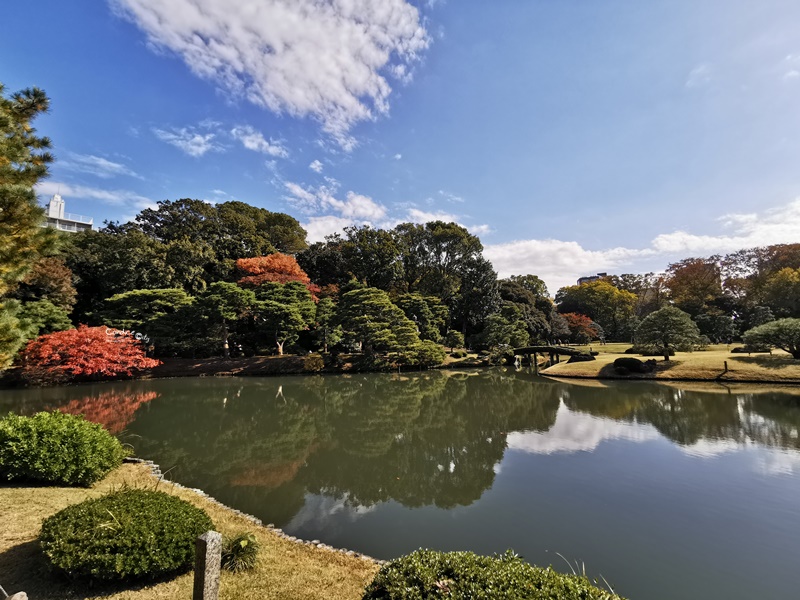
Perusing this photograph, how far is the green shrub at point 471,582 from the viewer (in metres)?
2.20

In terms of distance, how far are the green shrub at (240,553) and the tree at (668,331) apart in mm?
25160

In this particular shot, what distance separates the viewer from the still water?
4738 millimetres

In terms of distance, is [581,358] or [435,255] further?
[435,255]

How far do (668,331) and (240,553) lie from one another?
25.4 meters

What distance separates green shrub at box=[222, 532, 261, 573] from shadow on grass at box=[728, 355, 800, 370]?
25214 millimetres

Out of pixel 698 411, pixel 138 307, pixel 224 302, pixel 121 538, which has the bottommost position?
pixel 698 411

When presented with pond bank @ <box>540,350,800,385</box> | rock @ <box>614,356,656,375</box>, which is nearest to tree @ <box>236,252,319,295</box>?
pond bank @ <box>540,350,800,385</box>

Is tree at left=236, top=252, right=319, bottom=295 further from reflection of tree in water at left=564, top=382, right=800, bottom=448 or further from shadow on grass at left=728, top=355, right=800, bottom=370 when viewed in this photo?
shadow on grass at left=728, top=355, right=800, bottom=370

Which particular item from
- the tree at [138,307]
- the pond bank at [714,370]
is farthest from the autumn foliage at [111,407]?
the pond bank at [714,370]

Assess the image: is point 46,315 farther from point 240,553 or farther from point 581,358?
point 581,358

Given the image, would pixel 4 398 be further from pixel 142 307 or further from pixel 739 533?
pixel 739 533

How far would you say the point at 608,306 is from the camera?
1779 inches

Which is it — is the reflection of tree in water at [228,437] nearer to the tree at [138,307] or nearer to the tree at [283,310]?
the tree at [283,310]

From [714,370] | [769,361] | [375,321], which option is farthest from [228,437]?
[769,361]
